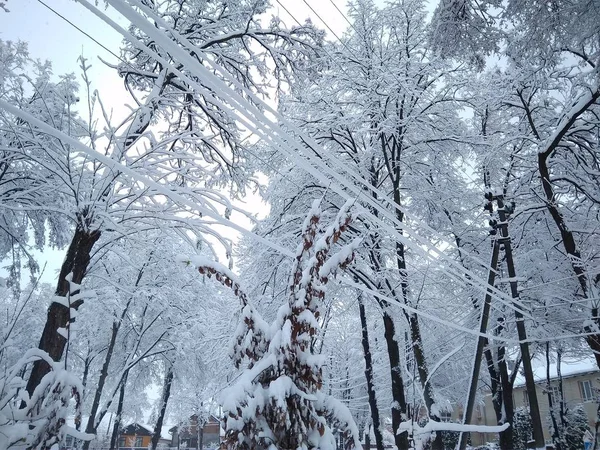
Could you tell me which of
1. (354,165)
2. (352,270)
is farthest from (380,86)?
(352,270)

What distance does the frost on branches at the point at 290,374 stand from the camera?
307 cm

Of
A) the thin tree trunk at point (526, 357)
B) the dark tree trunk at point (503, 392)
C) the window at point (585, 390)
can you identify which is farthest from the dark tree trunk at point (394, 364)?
the window at point (585, 390)

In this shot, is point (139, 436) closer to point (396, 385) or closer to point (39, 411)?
point (396, 385)

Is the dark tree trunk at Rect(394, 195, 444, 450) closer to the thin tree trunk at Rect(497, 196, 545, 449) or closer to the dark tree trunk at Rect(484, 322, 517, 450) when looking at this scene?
the thin tree trunk at Rect(497, 196, 545, 449)

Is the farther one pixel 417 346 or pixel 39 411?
pixel 417 346

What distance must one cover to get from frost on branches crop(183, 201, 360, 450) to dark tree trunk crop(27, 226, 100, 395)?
287 cm

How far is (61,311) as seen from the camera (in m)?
5.54

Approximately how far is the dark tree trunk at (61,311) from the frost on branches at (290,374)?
2871 mm

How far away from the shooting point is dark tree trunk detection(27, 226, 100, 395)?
5.27 meters

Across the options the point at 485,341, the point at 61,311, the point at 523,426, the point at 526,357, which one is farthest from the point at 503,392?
the point at 523,426

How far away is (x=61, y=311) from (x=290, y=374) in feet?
13.3

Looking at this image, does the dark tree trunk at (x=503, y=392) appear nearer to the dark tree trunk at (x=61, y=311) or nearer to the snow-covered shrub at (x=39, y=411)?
the dark tree trunk at (x=61, y=311)

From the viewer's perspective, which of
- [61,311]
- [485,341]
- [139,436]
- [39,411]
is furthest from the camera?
[139,436]

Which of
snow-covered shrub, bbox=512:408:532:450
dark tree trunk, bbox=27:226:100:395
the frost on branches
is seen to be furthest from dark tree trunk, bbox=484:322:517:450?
snow-covered shrub, bbox=512:408:532:450
